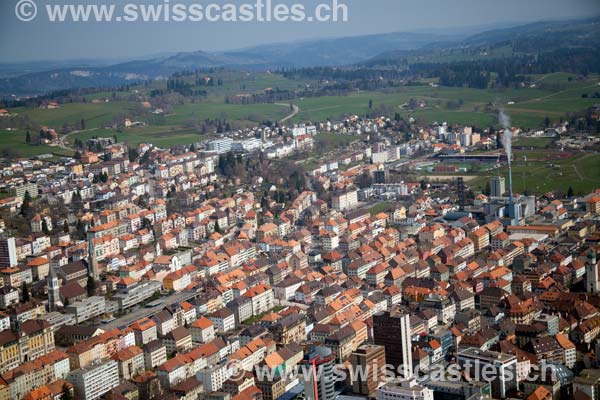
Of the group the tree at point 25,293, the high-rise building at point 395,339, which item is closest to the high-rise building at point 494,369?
the high-rise building at point 395,339

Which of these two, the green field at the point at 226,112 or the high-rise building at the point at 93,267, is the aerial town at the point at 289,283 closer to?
the high-rise building at the point at 93,267

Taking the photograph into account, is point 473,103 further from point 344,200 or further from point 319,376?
point 319,376

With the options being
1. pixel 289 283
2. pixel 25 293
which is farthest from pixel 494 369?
pixel 25 293

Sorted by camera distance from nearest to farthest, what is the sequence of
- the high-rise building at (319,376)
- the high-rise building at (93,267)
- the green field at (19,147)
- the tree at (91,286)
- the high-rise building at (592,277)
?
1. the high-rise building at (319,376)
2. the high-rise building at (592,277)
3. the tree at (91,286)
4. the high-rise building at (93,267)
5. the green field at (19,147)

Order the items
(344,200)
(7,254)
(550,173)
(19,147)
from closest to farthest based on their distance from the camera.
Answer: (7,254) < (344,200) < (550,173) < (19,147)

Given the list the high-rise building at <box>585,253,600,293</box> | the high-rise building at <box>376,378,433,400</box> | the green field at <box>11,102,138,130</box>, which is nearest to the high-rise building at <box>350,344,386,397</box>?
the high-rise building at <box>376,378,433,400</box>

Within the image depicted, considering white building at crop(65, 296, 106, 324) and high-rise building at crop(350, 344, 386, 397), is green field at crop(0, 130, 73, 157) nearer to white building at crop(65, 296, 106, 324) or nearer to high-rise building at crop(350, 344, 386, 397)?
white building at crop(65, 296, 106, 324)

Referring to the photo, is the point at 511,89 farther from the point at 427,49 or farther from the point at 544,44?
the point at 427,49
